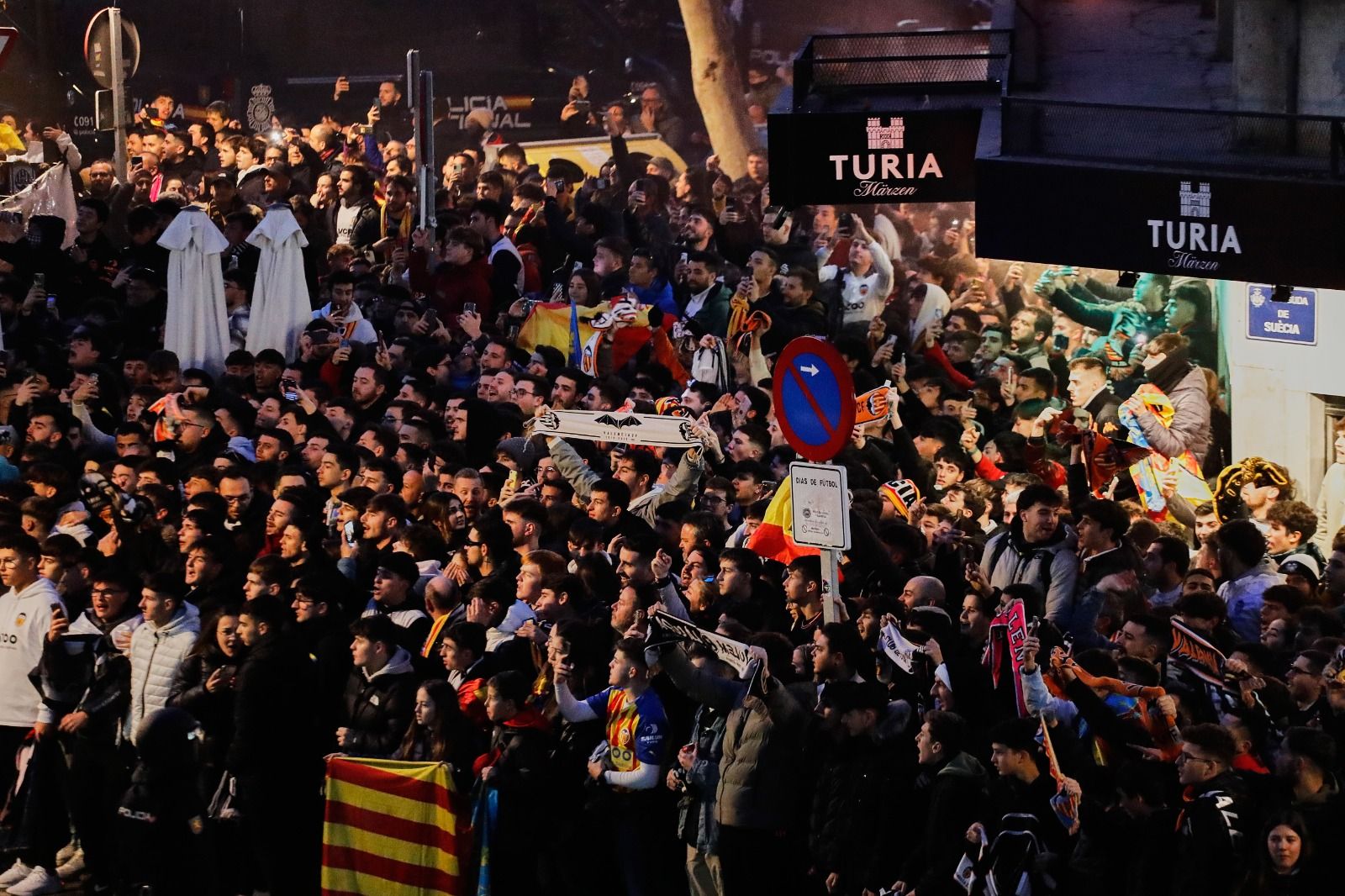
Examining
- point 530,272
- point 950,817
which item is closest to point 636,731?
point 950,817

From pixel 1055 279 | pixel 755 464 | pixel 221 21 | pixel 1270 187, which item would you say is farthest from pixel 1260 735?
pixel 221 21

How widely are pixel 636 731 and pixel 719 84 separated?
18.2m

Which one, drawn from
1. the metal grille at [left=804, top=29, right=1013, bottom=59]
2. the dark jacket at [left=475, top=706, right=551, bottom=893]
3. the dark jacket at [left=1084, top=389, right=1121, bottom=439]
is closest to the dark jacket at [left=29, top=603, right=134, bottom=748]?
the dark jacket at [left=475, top=706, right=551, bottom=893]

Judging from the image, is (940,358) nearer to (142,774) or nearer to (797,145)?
(797,145)

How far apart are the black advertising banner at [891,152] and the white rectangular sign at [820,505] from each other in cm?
315

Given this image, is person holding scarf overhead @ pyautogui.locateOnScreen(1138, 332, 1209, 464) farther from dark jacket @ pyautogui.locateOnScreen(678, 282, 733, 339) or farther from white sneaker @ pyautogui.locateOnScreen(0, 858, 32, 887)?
white sneaker @ pyautogui.locateOnScreen(0, 858, 32, 887)

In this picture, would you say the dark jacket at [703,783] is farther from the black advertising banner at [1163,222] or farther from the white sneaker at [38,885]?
the white sneaker at [38,885]

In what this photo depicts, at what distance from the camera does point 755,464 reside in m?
12.6

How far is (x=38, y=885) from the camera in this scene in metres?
11.4

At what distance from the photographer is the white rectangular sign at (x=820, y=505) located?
933 centimetres

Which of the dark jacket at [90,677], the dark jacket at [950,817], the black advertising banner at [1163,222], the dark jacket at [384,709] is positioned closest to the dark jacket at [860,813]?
the dark jacket at [950,817]

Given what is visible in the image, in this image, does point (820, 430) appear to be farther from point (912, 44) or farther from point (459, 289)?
point (459, 289)

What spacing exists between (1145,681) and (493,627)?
347cm

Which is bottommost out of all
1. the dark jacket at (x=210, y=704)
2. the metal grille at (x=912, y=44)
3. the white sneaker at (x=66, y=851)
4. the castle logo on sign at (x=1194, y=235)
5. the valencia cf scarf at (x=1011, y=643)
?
the white sneaker at (x=66, y=851)
